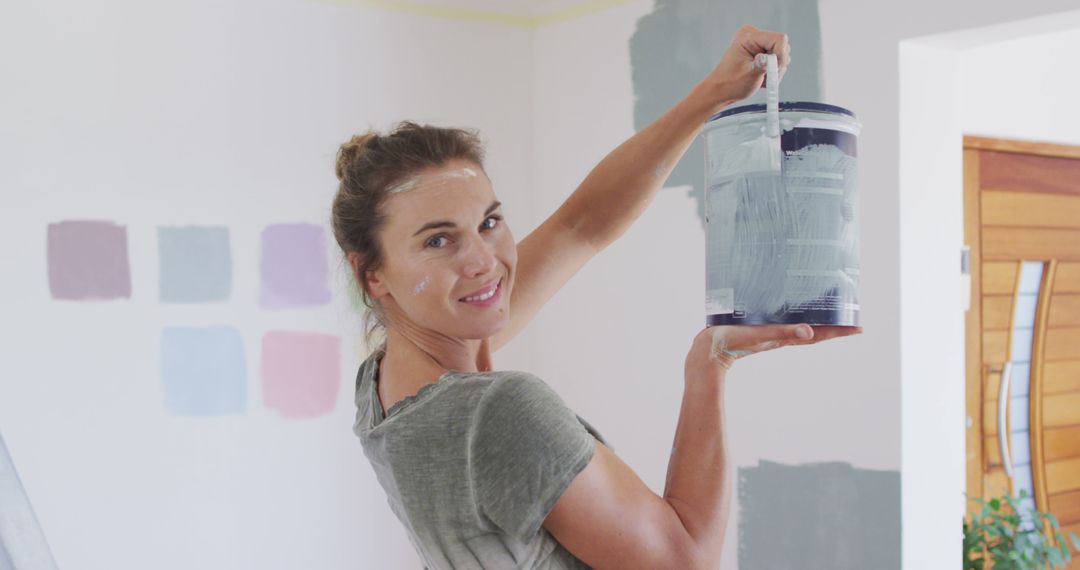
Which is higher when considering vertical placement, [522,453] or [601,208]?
[601,208]

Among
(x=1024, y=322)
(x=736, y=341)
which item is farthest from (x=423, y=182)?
(x=1024, y=322)

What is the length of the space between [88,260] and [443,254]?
1880 millimetres

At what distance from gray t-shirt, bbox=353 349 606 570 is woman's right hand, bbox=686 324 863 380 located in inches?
6.5

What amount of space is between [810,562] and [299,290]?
171 centimetres

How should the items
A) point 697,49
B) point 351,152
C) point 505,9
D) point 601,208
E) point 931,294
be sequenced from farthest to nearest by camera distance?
point 505,9 < point 697,49 < point 931,294 < point 601,208 < point 351,152

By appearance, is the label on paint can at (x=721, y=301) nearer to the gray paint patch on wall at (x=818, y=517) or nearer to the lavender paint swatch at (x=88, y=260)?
the gray paint patch on wall at (x=818, y=517)

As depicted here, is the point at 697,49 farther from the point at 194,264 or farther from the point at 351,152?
the point at 351,152

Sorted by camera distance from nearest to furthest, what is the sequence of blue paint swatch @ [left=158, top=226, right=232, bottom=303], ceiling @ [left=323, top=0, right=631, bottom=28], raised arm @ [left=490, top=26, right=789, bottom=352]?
raised arm @ [left=490, top=26, right=789, bottom=352] < blue paint swatch @ [left=158, top=226, right=232, bottom=303] < ceiling @ [left=323, top=0, right=631, bottom=28]

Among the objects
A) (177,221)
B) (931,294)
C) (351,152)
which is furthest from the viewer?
(177,221)

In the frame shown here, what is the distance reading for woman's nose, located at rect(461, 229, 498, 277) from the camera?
4.24 feet

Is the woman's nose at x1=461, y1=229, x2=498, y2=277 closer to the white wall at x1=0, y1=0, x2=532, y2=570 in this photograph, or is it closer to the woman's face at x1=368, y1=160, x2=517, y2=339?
the woman's face at x1=368, y1=160, x2=517, y2=339

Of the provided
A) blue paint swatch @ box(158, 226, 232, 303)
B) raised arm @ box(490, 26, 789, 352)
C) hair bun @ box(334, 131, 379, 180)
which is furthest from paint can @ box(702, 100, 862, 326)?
blue paint swatch @ box(158, 226, 232, 303)

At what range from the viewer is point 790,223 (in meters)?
1.28

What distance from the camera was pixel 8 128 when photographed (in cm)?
271
